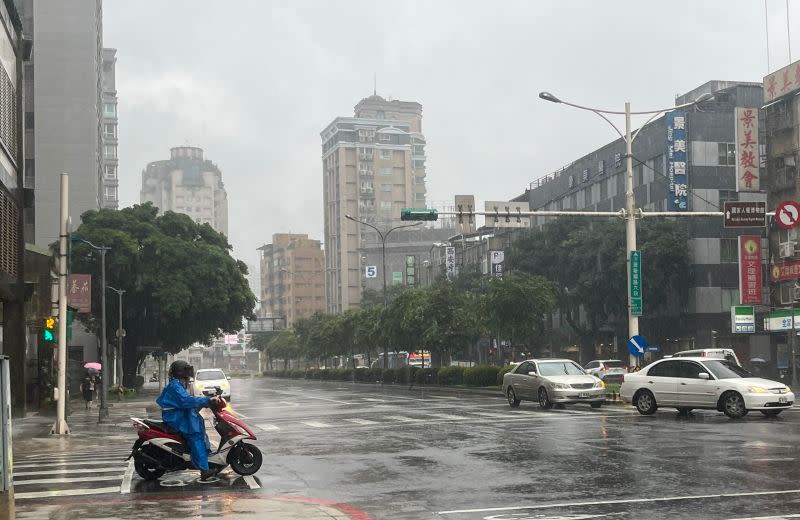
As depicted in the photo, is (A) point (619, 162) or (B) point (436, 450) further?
(A) point (619, 162)

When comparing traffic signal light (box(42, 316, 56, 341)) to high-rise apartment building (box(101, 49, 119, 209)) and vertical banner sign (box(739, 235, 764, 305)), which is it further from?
high-rise apartment building (box(101, 49, 119, 209))

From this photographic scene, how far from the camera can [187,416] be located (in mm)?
13031

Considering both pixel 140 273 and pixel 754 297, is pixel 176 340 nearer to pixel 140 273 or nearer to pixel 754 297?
pixel 140 273

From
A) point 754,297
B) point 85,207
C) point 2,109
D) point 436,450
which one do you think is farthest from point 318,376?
point 436,450

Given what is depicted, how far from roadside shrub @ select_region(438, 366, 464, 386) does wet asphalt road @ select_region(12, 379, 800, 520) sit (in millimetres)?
27847

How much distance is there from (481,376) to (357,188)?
136630mm

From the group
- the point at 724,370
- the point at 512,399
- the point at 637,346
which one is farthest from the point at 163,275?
the point at 724,370

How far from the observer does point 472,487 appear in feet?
38.5

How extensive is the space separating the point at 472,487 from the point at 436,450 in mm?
4616

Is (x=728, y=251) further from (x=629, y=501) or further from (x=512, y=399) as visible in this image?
(x=629, y=501)

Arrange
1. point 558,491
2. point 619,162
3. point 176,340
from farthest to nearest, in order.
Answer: point 619,162
point 176,340
point 558,491

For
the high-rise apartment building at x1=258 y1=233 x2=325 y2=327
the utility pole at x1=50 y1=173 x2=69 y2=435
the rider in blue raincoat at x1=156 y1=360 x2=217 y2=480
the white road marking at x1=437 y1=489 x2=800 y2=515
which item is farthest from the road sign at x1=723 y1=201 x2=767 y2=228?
the high-rise apartment building at x1=258 y1=233 x2=325 y2=327

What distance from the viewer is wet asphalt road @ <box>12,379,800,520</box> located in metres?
10.1

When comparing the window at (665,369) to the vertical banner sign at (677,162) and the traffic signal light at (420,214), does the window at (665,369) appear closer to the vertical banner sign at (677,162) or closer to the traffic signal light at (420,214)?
the traffic signal light at (420,214)
